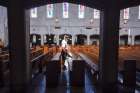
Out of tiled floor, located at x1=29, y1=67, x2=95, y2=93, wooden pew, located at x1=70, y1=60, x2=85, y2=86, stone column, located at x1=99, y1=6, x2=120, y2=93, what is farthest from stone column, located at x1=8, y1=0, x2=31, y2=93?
stone column, located at x1=99, y1=6, x2=120, y2=93

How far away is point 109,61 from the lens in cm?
1234

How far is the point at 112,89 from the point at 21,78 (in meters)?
3.73

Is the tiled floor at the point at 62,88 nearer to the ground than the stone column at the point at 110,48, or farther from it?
nearer to the ground

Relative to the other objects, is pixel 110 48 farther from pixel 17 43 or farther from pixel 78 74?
pixel 17 43

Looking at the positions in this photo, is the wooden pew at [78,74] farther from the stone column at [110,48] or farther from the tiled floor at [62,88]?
the stone column at [110,48]

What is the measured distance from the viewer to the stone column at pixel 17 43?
1196 cm

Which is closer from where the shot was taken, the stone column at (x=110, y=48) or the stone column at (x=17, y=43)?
the stone column at (x=17, y=43)

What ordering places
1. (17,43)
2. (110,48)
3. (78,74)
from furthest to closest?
(78,74) → (110,48) → (17,43)

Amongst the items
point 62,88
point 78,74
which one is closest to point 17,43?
point 62,88

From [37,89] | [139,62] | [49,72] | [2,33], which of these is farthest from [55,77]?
[2,33]

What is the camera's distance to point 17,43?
39.5ft

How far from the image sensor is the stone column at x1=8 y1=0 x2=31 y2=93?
39.2 ft

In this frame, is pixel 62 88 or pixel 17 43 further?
pixel 62 88

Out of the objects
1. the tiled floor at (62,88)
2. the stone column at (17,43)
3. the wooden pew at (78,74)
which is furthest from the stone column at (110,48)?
the stone column at (17,43)
